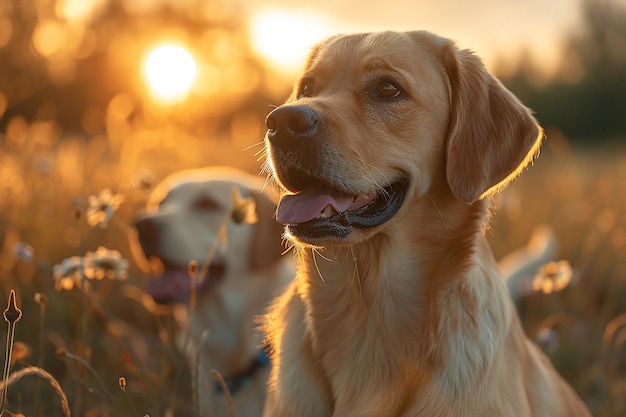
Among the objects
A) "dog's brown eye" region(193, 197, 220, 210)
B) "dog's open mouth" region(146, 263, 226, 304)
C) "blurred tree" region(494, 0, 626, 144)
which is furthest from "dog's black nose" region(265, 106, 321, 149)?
"blurred tree" region(494, 0, 626, 144)

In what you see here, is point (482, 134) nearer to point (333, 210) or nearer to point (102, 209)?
point (333, 210)

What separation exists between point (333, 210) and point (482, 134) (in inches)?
25.5

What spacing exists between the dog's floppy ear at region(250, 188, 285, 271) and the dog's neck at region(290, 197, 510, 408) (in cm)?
139

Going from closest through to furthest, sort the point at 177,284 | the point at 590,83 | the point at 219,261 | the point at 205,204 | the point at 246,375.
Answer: the point at 246,375 < the point at 177,284 < the point at 219,261 < the point at 205,204 < the point at 590,83

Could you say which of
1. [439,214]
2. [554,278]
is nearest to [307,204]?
[439,214]

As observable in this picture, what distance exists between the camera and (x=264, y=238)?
13.5ft

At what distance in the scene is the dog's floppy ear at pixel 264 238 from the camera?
412 centimetres

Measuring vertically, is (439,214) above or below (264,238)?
above

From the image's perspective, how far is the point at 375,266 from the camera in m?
2.70

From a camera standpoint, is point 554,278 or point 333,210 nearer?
point 333,210

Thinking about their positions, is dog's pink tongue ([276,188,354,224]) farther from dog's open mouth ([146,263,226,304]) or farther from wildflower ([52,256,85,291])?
dog's open mouth ([146,263,226,304])

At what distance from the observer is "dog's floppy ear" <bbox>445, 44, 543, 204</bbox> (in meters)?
2.58

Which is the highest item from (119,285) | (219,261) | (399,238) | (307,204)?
(307,204)

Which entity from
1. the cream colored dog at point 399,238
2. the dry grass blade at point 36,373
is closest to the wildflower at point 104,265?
the cream colored dog at point 399,238
